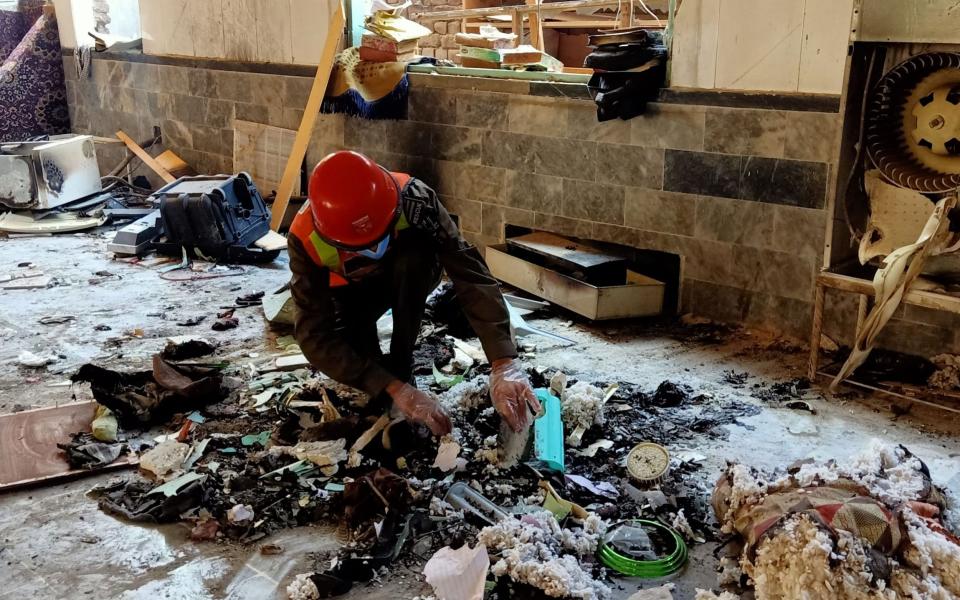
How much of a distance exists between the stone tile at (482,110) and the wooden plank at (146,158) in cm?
365

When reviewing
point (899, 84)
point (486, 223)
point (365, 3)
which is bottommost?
point (486, 223)

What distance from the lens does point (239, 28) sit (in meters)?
7.47

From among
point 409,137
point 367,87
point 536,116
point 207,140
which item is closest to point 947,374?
point 536,116

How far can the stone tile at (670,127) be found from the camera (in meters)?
4.53

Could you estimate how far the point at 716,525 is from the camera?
275cm

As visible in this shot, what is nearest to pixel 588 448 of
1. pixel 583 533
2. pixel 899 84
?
pixel 583 533

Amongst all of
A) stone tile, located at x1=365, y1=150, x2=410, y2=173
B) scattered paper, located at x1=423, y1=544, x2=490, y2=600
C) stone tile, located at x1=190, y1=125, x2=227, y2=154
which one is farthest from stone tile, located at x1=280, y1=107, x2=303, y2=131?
scattered paper, located at x1=423, y1=544, x2=490, y2=600

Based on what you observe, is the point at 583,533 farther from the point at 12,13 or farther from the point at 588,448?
the point at 12,13

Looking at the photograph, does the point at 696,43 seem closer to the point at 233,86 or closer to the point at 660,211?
the point at 660,211

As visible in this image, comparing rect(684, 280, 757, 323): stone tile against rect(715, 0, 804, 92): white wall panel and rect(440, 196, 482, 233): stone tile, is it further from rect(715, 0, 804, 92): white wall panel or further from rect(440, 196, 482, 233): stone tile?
rect(440, 196, 482, 233): stone tile

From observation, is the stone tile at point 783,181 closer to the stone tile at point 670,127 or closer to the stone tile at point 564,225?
the stone tile at point 670,127

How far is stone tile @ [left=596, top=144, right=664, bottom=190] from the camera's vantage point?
474 cm

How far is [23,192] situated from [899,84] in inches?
263

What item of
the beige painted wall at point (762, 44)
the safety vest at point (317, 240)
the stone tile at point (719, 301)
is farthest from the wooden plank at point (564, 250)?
the safety vest at point (317, 240)
